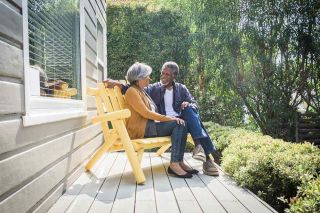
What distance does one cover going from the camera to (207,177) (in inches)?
143

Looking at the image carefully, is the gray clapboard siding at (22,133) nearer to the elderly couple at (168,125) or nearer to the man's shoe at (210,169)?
the elderly couple at (168,125)

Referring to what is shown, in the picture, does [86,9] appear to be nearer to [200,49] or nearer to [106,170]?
[106,170]

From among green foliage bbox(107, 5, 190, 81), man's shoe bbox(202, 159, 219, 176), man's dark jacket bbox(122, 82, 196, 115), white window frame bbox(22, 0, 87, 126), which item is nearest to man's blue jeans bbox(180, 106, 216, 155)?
man's shoe bbox(202, 159, 219, 176)

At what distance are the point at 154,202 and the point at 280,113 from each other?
5.97 metres

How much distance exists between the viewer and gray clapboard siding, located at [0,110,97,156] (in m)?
1.72

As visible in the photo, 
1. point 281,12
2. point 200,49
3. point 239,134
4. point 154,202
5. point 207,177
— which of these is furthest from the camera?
point 200,49

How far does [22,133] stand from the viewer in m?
1.98

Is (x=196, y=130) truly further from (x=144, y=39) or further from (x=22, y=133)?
(x=144, y=39)

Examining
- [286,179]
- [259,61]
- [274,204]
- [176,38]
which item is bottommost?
[274,204]

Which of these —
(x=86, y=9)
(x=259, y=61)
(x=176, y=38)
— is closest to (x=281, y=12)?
(x=259, y=61)

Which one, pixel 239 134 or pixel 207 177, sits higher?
pixel 239 134

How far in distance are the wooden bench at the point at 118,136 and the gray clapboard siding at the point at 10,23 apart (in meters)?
1.48

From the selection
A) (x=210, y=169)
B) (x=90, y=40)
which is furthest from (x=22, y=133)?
(x=90, y=40)

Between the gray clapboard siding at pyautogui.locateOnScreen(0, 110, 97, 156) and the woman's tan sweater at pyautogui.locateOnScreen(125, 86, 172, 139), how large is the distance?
32.6 inches
